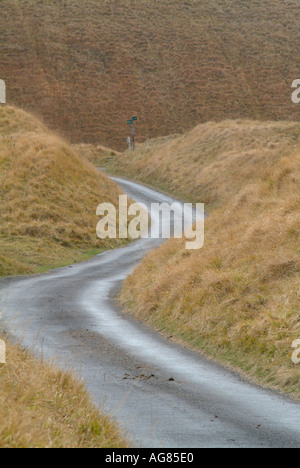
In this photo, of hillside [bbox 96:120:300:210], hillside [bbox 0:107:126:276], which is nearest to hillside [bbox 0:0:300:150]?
hillside [bbox 96:120:300:210]

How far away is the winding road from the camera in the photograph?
7.82 metres

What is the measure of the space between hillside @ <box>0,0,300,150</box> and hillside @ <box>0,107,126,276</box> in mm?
35071

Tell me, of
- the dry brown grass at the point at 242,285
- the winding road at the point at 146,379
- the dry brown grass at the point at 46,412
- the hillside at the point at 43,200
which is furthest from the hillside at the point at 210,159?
the dry brown grass at the point at 46,412

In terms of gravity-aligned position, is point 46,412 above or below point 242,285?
below

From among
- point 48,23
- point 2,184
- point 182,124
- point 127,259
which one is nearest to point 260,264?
point 127,259

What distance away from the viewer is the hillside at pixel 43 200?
107 feet

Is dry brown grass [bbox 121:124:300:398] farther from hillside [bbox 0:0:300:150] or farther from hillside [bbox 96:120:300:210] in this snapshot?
hillside [bbox 0:0:300:150]

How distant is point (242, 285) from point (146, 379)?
4.12m

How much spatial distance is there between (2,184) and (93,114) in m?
45.6

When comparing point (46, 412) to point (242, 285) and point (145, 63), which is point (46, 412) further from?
point (145, 63)

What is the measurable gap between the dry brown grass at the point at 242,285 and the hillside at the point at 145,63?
197 ft

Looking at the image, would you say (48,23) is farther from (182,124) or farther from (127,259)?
(127,259)

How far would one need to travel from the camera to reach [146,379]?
1098 centimetres

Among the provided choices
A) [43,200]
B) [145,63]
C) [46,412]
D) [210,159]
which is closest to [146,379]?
[46,412]
